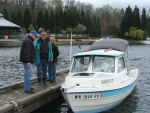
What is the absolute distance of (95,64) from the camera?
1366 cm

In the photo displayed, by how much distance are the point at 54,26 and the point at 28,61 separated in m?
98.9

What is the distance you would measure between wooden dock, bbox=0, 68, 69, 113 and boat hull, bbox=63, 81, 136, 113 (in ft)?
4.89

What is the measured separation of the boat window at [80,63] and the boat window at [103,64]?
1.24 ft

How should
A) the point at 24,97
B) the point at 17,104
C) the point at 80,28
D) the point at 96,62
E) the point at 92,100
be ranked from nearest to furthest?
the point at 17,104 → the point at 92,100 → the point at 24,97 → the point at 96,62 → the point at 80,28

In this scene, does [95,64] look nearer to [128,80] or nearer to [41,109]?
[128,80]

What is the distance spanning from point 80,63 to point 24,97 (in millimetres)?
3182

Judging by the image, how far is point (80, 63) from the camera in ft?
45.2

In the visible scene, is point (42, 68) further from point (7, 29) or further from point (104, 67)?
point (7, 29)

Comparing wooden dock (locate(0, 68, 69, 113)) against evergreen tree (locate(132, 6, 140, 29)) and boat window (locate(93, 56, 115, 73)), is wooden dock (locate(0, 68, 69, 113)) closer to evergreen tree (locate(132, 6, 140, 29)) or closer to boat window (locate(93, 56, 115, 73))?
boat window (locate(93, 56, 115, 73))

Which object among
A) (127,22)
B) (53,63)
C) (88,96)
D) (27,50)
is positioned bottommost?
(88,96)

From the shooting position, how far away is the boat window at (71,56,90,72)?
13.7 metres

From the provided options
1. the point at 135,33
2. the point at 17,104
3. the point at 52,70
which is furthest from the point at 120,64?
the point at 135,33

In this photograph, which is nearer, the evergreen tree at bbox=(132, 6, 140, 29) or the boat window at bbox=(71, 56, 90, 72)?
the boat window at bbox=(71, 56, 90, 72)

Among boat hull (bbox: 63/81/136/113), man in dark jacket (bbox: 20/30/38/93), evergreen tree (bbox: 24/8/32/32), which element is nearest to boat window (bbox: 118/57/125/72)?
boat hull (bbox: 63/81/136/113)
